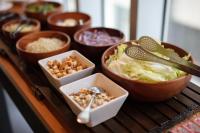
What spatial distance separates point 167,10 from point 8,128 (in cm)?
98

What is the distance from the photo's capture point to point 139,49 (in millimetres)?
820

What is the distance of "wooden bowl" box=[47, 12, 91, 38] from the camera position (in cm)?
116

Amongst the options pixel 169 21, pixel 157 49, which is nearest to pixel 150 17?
pixel 169 21

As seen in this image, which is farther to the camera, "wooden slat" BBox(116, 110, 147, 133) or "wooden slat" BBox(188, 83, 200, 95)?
"wooden slat" BBox(188, 83, 200, 95)

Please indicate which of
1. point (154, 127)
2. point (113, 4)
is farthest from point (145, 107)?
point (113, 4)

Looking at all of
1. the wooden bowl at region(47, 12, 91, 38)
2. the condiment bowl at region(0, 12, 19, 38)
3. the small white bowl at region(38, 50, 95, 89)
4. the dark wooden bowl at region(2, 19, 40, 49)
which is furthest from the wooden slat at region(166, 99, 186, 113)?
the condiment bowl at region(0, 12, 19, 38)

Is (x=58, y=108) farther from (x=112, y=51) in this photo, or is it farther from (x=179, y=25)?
(x=179, y=25)

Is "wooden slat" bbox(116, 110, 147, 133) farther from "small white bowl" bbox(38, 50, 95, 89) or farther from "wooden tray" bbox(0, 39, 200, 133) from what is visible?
"small white bowl" bbox(38, 50, 95, 89)

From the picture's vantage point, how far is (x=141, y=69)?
0.80 metres

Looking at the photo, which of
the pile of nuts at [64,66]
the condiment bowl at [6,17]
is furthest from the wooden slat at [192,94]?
the condiment bowl at [6,17]

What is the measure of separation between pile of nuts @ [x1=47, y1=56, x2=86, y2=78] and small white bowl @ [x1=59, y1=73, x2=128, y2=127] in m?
0.07

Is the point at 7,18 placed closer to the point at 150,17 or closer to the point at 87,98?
the point at 150,17

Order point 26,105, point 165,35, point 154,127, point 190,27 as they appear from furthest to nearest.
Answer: point 165,35, point 190,27, point 26,105, point 154,127

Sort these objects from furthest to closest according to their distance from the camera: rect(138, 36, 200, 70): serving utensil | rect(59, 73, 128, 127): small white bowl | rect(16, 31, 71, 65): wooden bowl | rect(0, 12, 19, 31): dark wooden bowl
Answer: rect(0, 12, 19, 31): dark wooden bowl < rect(16, 31, 71, 65): wooden bowl < rect(138, 36, 200, 70): serving utensil < rect(59, 73, 128, 127): small white bowl
